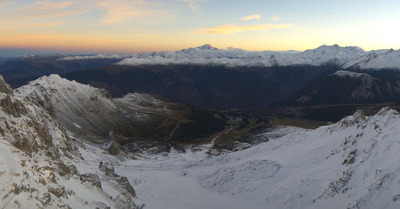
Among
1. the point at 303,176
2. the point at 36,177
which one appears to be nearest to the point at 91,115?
the point at 303,176

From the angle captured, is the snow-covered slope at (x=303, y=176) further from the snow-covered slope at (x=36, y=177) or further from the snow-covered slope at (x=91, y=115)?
the snow-covered slope at (x=91, y=115)

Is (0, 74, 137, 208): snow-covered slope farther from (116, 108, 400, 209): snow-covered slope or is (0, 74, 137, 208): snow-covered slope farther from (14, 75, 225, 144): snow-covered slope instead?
(14, 75, 225, 144): snow-covered slope

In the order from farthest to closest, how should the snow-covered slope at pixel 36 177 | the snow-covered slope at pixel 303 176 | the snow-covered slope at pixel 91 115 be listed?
the snow-covered slope at pixel 91 115 < the snow-covered slope at pixel 303 176 < the snow-covered slope at pixel 36 177

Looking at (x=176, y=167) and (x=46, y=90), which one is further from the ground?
(x=46, y=90)

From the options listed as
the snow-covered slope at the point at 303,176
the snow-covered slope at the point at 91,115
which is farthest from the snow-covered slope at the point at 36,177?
the snow-covered slope at the point at 91,115

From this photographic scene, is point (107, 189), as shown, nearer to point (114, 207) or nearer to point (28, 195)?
point (114, 207)

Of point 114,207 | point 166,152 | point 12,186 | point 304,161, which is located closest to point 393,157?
point 304,161

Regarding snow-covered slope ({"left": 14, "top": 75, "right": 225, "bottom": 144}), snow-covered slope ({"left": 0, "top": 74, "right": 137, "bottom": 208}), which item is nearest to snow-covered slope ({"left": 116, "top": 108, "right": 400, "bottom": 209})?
snow-covered slope ({"left": 0, "top": 74, "right": 137, "bottom": 208})
